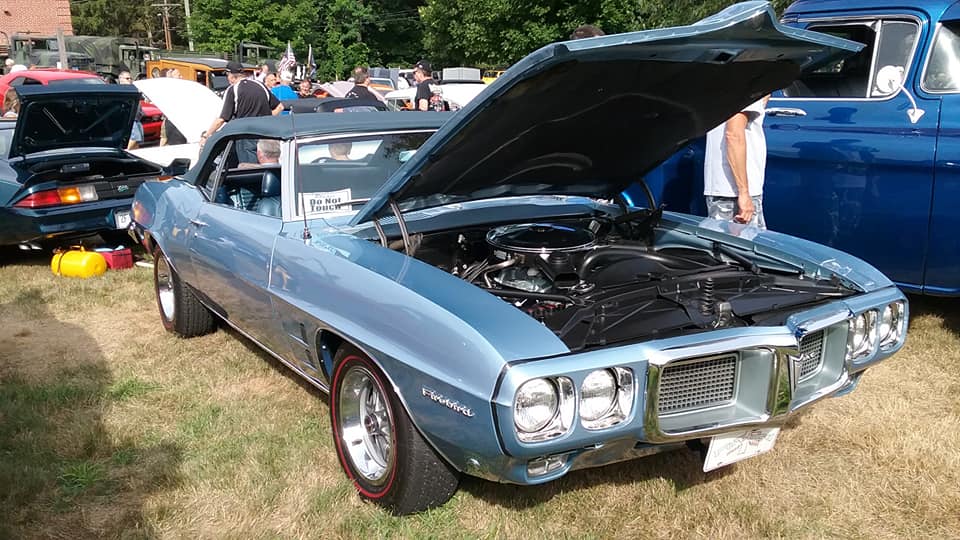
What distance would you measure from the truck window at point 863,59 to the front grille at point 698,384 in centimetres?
261

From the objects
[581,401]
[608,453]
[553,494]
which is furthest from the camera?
[553,494]

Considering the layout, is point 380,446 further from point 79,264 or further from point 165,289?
point 79,264

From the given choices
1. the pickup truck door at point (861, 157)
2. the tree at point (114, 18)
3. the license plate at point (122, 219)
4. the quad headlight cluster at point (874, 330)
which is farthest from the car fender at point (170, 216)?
the tree at point (114, 18)

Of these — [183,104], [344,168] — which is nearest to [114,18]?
[183,104]

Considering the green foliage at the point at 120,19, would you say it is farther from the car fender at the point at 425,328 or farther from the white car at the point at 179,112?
the car fender at the point at 425,328

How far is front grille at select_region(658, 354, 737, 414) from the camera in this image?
2.47 metres

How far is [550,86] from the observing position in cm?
273

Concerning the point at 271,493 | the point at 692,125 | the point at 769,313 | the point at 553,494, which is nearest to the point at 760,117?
the point at 692,125

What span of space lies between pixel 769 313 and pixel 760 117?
2.09 metres

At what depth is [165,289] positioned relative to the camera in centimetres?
523

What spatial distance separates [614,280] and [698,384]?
0.86 metres

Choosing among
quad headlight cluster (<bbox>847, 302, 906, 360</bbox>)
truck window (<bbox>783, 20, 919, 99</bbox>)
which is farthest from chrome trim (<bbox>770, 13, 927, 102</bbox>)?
quad headlight cluster (<bbox>847, 302, 906, 360</bbox>)

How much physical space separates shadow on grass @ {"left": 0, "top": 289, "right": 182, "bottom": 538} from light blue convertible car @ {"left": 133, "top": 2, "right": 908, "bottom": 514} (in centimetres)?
75

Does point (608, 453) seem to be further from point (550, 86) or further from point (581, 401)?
point (550, 86)
